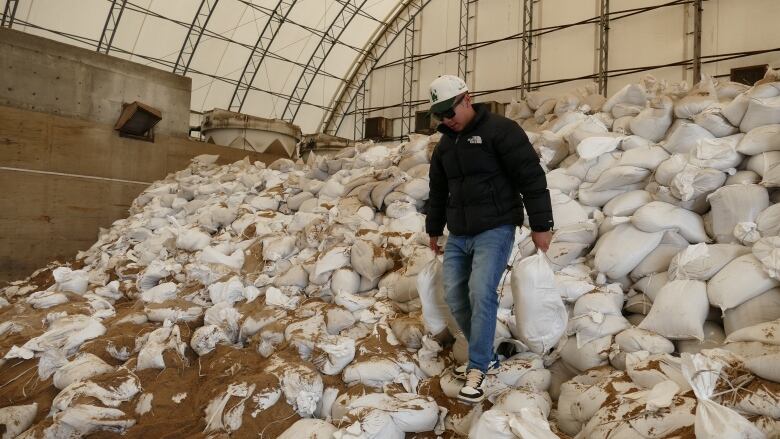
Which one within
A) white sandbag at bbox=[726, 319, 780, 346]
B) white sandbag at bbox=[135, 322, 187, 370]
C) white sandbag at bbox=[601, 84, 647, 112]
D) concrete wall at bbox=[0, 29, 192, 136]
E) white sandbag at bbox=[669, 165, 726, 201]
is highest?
concrete wall at bbox=[0, 29, 192, 136]

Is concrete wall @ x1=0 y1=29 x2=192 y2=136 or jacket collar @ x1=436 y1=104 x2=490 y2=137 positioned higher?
concrete wall @ x1=0 y1=29 x2=192 y2=136

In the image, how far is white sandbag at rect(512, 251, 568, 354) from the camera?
1.88 metres

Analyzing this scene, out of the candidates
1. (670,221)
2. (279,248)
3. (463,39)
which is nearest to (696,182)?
(670,221)

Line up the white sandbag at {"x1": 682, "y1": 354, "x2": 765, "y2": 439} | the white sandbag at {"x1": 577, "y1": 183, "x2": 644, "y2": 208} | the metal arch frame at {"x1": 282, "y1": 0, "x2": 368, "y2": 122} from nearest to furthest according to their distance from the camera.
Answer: the white sandbag at {"x1": 682, "y1": 354, "x2": 765, "y2": 439} < the white sandbag at {"x1": 577, "y1": 183, "x2": 644, "y2": 208} < the metal arch frame at {"x1": 282, "y1": 0, "x2": 368, "y2": 122}

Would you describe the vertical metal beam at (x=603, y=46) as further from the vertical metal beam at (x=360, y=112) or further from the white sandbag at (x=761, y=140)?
the white sandbag at (x=761, y=140)

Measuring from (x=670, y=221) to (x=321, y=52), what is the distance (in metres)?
13.6

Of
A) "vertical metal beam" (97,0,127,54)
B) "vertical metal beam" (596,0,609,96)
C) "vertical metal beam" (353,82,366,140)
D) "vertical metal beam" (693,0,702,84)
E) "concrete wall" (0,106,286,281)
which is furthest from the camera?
"vertical metal beam" (353,82,366,140)

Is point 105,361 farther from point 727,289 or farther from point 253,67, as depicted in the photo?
point 253,67

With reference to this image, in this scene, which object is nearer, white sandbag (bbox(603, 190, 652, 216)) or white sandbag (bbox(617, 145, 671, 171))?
white sandbag (bbox(603, 190, 652, 216))

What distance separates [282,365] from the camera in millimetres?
2418

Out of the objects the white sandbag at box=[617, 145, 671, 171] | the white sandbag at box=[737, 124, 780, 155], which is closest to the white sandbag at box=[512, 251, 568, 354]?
the white sandbag at box=[617, 145, 671, 171]

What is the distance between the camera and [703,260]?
213 cm

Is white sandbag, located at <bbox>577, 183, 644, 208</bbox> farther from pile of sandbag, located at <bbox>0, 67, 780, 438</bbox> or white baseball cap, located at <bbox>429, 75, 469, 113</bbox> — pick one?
white baseball cap, located at <bbox>429, 75, 469, 113</bbox>

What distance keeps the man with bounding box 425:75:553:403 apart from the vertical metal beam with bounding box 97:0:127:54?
1092 cm
